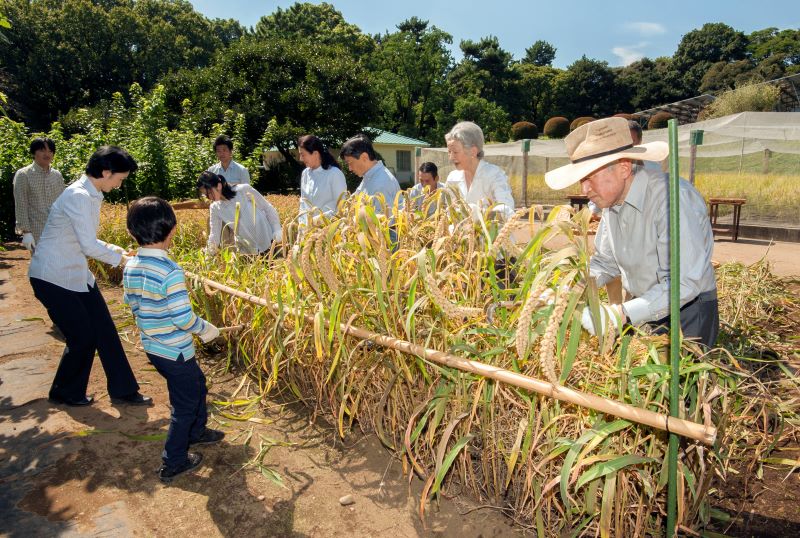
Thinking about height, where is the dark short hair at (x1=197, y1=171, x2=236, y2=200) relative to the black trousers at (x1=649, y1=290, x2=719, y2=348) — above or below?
above

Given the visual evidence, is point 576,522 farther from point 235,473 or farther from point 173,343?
point 173,343

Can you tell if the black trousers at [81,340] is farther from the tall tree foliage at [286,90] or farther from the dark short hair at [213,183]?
the tall tree foliage at [286,90]

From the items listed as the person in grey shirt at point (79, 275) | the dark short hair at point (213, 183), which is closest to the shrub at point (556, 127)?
the dark short hair at point (213, 183)

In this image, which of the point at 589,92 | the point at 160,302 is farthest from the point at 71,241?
the point at 589,92

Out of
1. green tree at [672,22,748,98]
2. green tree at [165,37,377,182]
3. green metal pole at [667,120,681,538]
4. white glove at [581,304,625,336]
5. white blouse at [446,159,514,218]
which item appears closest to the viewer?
green metal pole at [667,120,681,538]

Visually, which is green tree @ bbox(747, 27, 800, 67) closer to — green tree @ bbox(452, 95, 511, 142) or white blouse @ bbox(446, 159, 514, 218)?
green tree @ bbox(452, 95, 511, 142)

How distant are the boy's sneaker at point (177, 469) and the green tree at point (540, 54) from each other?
70052 millimetres

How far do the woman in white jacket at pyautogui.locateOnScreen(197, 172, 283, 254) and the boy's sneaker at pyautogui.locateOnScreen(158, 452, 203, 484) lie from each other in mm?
1955

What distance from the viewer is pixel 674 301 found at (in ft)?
4.74

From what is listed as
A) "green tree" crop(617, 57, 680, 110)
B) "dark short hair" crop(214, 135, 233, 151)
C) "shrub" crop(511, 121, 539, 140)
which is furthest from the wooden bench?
"green tree" crop(617, 57, 680, 110)

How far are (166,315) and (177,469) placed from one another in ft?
2.40

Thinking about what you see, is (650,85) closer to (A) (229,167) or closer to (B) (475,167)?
(A) (229,167)

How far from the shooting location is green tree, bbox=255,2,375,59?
35844 millimetres

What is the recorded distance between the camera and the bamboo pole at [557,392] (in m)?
1.39
